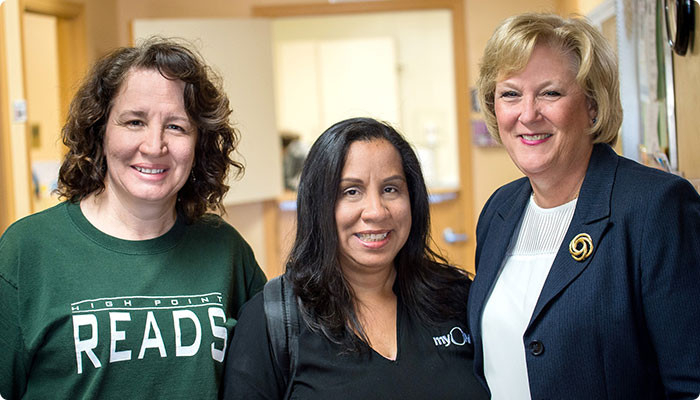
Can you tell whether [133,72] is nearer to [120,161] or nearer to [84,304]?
[120,161]

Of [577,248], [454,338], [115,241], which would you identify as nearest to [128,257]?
[115,241]

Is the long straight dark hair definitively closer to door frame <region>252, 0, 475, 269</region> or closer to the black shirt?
the black shirt

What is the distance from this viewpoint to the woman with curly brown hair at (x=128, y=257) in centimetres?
152

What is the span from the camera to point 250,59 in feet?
15.6

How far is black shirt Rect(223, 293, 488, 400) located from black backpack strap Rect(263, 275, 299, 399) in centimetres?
1

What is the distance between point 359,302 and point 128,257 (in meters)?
0.57

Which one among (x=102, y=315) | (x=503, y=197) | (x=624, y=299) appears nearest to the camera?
(x=624, y=299)

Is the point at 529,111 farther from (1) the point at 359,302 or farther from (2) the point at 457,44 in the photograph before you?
(2) the point at 457,44

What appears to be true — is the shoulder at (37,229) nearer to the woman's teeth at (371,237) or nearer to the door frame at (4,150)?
the woman's teeth at (371,237)

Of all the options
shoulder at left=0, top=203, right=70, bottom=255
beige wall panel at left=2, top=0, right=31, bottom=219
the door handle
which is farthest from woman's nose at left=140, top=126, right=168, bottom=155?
the door handle

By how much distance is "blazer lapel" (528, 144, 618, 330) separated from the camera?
1415 millimetres

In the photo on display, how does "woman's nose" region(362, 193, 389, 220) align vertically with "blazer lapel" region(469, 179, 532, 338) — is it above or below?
above

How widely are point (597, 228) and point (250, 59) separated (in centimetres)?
370

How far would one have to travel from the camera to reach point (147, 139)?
5.35ft
